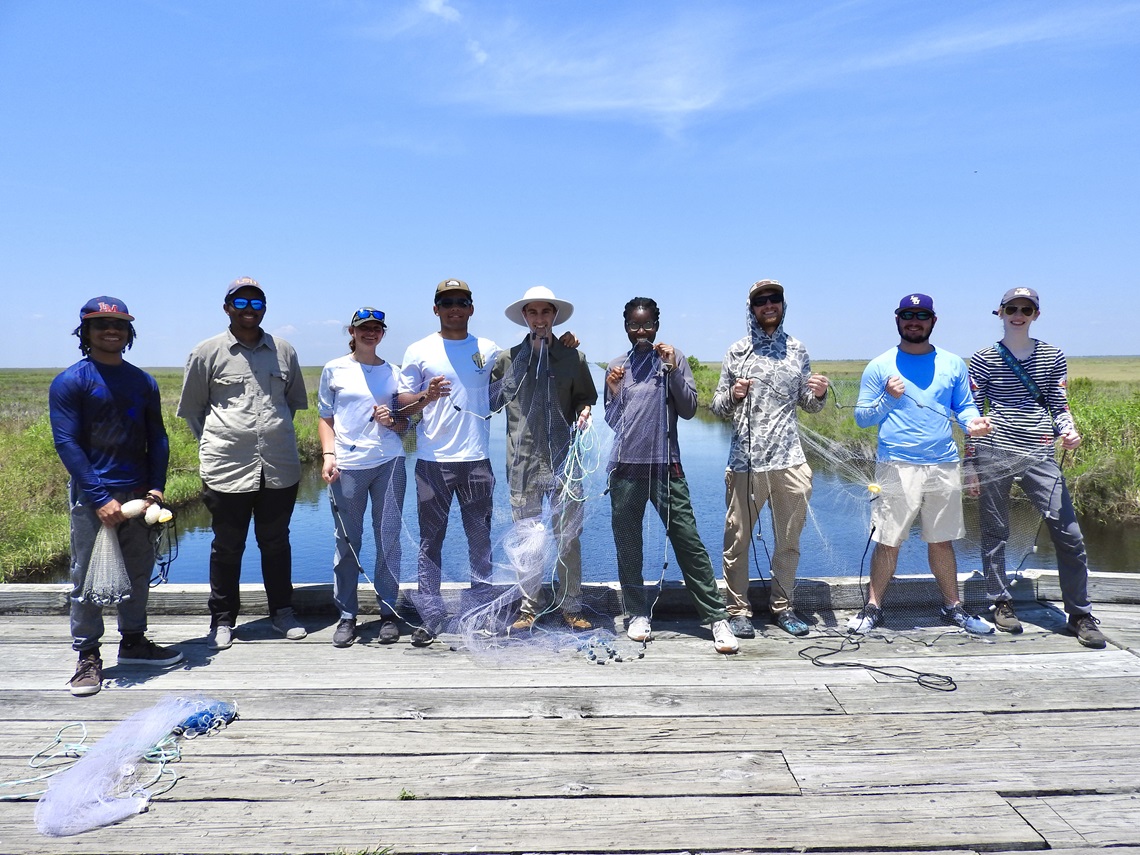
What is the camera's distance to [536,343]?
435cm

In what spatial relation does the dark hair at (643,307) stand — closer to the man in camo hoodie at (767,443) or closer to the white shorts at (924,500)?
the man in camo hoodie at (767,443)

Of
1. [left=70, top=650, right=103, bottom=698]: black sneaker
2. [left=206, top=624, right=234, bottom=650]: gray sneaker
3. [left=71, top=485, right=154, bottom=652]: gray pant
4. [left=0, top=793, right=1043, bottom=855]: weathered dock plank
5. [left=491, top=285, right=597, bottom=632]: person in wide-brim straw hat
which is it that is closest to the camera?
[left=0, top=793, right=1043, bottom=855]: weathered dock plank

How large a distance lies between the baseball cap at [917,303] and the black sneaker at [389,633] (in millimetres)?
3472

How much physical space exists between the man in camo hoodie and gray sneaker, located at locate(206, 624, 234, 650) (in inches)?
114

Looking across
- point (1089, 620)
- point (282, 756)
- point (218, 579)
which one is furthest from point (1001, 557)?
point (218, 579)

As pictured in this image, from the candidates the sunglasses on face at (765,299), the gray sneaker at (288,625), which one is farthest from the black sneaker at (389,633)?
the sunglasses on face at (765,299)

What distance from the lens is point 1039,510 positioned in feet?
14.3

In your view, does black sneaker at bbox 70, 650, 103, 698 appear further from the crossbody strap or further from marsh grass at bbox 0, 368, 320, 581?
the crossbody strap

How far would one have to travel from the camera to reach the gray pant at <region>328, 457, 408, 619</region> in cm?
432

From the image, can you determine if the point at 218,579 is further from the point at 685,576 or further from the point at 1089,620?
the point at 1089,620

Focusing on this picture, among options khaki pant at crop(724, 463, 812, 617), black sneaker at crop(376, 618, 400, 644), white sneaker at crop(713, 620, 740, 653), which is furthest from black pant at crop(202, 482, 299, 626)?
khaki pant at crop(724, 463, 812, 617)

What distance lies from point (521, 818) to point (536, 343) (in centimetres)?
257

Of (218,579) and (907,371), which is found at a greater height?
(907,371)

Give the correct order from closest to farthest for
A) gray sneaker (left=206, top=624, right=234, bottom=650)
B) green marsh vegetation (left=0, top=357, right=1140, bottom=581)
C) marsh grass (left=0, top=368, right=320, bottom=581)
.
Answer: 1. gray sneaker (left=206, top=624, right=234, bottom=650)
2. marsh grass (left=0, top=368, right=320, bottom=581)
3. green marsh vegetation (left=0, top=357, right=1140, bottom=581)
